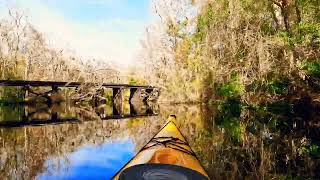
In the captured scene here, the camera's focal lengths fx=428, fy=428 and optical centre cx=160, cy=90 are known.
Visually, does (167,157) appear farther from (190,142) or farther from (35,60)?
(35,60)

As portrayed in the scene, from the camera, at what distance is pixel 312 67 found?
50.3ft

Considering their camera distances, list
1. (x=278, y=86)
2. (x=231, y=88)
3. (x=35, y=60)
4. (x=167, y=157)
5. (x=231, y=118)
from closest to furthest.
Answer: (x=167, y=157) → (x=278, y=86) → (x=231, y=118) → (x=231, y=88) → (x=35, y=60)

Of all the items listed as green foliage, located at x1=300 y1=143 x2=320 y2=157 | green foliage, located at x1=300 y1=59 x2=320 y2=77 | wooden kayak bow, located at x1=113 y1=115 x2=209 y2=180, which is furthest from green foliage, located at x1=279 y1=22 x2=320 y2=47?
wooden kayak bow, located at x1=113 y1=115 x2=209 y2=180

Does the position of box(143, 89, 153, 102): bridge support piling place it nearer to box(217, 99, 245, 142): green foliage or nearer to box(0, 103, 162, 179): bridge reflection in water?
box(217, 99, 245, 142): green foliage

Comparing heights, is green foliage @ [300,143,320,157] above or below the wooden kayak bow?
below

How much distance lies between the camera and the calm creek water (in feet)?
26.8

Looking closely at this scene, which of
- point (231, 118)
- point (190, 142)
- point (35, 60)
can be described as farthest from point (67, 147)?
point (35, 60)

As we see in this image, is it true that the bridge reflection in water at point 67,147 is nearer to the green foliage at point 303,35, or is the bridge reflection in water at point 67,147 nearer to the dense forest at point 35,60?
the green foliage at point 303,35

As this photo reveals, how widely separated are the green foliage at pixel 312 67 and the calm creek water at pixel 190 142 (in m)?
1.87

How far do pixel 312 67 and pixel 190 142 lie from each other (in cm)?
641

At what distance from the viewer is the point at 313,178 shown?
7.39 meters

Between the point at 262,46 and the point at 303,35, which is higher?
the point at 303,35

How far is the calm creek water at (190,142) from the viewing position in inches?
321

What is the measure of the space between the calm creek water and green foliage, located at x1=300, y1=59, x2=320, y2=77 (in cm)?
187
